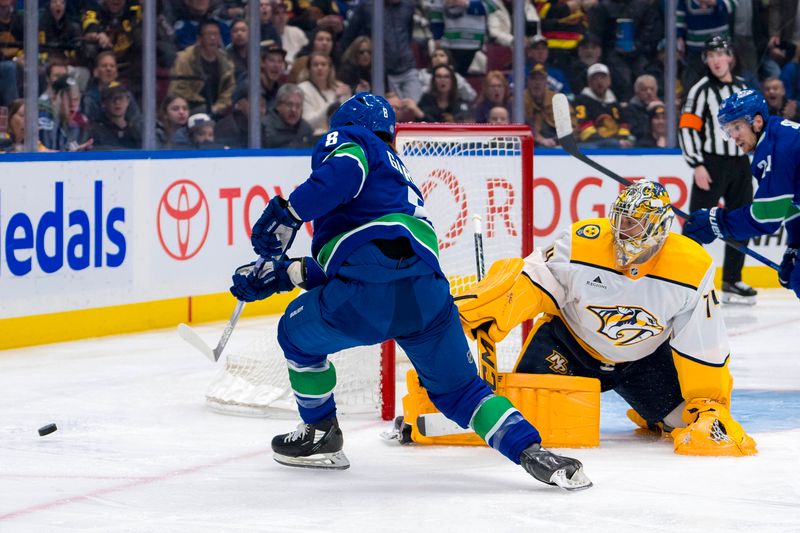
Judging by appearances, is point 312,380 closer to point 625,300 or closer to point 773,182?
point 625,300

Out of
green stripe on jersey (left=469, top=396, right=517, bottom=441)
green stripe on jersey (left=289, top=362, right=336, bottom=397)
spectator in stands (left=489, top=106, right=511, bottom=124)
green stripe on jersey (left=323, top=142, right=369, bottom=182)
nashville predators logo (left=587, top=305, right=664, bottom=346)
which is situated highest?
spectator in stands (left=489, top=106, right=511, bottom=124)

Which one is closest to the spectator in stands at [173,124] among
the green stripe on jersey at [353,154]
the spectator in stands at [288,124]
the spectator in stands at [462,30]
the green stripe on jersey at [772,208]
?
the spectator in stands at [288,124]

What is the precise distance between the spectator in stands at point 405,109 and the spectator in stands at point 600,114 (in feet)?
3.16

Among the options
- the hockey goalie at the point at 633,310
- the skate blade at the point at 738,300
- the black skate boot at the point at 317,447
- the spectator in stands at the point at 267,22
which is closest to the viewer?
the black skate boot at the point at 317,447

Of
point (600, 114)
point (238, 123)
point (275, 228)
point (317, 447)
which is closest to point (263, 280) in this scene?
point (275, 228)

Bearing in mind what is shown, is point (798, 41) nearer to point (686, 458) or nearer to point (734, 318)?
point (734, 318)

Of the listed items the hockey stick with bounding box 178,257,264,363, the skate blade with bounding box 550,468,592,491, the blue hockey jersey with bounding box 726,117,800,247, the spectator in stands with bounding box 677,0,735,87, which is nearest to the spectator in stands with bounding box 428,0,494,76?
the spectator in stands with bounding box 677,0,735,87

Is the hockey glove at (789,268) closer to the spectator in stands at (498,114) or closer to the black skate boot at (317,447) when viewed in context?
the black skate boot at (317,447)

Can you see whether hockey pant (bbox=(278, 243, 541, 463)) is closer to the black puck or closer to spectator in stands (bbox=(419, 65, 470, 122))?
the black puck

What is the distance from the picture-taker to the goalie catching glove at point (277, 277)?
3514mm

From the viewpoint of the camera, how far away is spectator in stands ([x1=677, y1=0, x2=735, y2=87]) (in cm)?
822

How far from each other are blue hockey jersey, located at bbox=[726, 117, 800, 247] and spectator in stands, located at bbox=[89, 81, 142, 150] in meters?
2.93

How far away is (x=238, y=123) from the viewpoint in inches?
284

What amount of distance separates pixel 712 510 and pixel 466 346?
699mm
